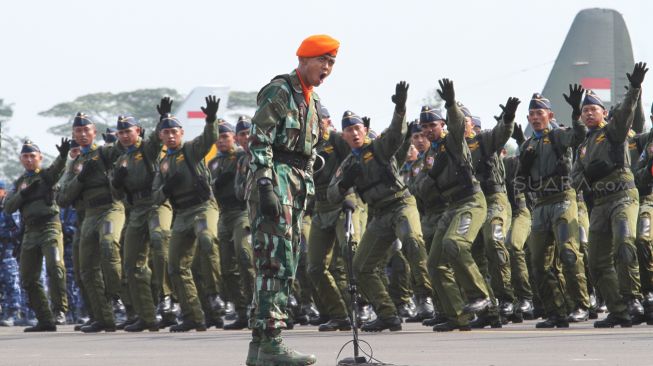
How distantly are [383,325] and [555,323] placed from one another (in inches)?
67.7

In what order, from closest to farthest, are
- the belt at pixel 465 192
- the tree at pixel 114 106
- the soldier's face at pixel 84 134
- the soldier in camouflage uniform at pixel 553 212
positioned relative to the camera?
the belt at pixel 465 192 → the soldier in camouflage uniform at pixel 553 212 → the soldier's face at pixel 84 134 → the tree at pixel 114 106

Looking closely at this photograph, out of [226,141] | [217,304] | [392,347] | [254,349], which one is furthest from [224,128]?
[254,349]

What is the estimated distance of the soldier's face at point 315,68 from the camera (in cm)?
955

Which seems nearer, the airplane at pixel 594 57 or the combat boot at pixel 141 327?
the combat boot at pixel 141 327

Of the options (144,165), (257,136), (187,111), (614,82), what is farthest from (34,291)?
(614,82)

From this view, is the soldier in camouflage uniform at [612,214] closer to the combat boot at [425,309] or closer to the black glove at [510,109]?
the black glove at [510,109]

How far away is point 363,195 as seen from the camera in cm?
1545

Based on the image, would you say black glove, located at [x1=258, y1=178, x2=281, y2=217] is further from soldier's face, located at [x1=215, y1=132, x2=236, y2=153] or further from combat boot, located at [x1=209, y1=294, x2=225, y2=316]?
soldier's face, located at [x1=215, y1=132, x2=236, y2=153]

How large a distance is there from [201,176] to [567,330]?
480 centimetres

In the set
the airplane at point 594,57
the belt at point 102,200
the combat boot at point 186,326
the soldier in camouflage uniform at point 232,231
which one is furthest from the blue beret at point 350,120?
the airplane at point 594,57

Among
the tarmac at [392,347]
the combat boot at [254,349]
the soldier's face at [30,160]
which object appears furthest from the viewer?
the soldier's face at [30,160]

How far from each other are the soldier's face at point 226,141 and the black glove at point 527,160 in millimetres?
4082

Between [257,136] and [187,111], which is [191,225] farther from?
[187,111]

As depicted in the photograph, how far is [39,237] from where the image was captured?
60.1 ft
